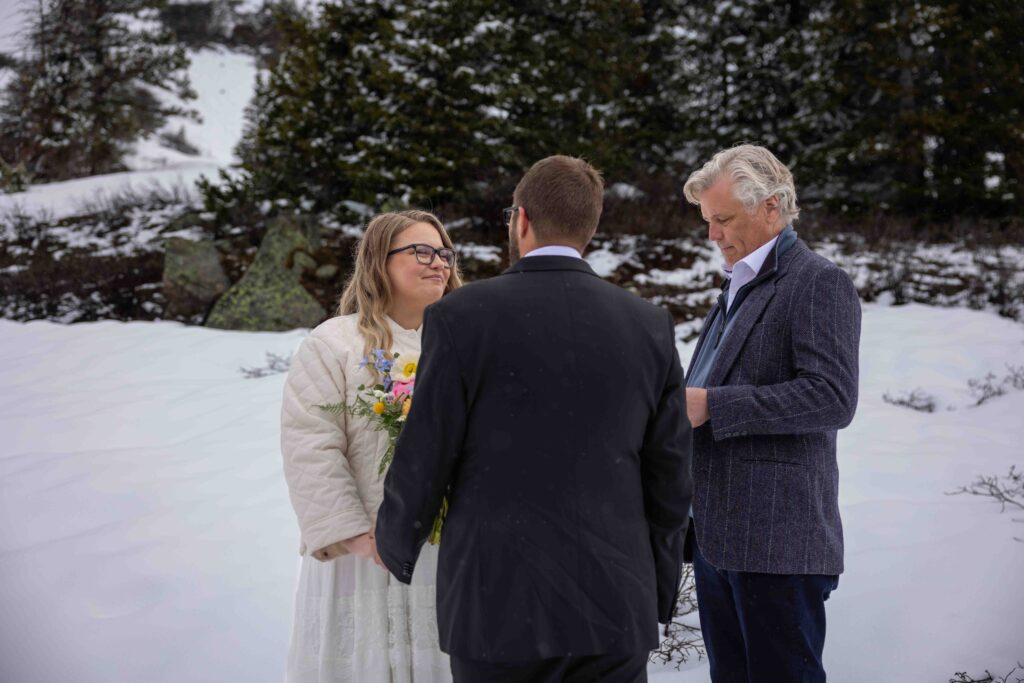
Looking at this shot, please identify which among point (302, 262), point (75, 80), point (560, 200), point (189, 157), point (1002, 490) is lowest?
point (1002, 490)

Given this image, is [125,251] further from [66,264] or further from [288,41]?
[288,41]

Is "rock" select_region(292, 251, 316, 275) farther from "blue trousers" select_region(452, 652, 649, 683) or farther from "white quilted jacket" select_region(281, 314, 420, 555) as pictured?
"blue trousers" select_region(452, 652, 649, 683)

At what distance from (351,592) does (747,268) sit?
1.66 metres

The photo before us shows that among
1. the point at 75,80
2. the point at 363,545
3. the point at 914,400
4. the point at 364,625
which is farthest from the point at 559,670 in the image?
the point at 75,80

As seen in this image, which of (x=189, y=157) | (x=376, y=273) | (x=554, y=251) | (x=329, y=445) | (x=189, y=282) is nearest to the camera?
(x=554, y=251)

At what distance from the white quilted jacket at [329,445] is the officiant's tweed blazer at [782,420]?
106 centimetres

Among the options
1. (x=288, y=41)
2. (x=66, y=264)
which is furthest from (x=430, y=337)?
(x=288, y=41)

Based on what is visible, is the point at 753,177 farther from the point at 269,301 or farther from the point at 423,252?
the point at 269,301

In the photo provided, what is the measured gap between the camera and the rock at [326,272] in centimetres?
993

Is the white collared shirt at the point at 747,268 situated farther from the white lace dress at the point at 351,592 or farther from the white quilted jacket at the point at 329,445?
the white lace dress at the point at 351,592

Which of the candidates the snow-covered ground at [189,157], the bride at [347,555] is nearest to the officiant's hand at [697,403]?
the bride at [347,555]

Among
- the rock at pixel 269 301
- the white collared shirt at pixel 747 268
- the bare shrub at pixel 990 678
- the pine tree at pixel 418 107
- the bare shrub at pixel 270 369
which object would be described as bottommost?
the bare shrub at pixel 990 678

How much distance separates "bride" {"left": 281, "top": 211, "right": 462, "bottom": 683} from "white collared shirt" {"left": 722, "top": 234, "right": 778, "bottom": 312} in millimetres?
1038

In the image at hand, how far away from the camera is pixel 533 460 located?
5.14 feet
